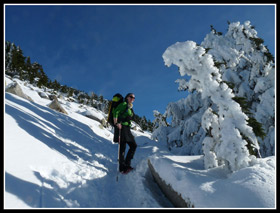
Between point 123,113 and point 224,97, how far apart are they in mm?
3501

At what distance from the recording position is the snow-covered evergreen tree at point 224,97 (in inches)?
203

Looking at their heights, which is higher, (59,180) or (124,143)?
(124,143)

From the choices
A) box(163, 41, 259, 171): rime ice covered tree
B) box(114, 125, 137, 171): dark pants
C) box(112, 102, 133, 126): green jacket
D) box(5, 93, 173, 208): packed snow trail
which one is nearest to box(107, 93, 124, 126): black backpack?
box(112, 102, 133, 126): green jacket

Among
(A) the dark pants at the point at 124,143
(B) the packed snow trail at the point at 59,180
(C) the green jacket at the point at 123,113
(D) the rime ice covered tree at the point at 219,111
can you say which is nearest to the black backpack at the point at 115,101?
(C) the green jacket at the point at 123,113

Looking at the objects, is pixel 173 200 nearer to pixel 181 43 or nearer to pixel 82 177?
pixel 82 177

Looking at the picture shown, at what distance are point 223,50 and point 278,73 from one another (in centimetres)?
346

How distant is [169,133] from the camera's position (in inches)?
494

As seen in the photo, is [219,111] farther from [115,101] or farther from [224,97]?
[115,101]

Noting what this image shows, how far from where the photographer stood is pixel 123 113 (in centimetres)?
653

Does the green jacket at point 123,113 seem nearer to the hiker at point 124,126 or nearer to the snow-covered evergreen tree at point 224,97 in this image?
the hiker at point 124,126

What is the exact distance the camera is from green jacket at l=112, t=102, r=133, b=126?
647 cm

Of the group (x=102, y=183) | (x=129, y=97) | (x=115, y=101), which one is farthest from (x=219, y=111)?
(x=102, y=183)

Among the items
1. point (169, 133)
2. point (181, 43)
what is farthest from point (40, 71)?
point (181, 43)

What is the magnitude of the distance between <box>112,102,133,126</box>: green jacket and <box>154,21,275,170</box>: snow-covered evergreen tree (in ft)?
7.34
